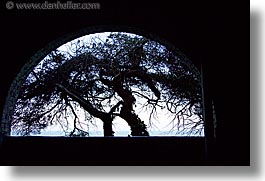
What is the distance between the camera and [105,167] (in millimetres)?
1978

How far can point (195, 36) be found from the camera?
2.31 meters

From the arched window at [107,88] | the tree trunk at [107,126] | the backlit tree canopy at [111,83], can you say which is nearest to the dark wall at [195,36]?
the arched window at [107,88]

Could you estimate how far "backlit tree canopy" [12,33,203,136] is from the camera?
4.52 meters

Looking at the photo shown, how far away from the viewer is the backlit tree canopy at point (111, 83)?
452 cm

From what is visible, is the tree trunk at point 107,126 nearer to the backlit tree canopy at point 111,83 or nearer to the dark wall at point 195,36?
the backlit tree canopy at point 111,83

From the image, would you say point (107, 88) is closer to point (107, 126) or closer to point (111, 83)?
point (111, 83)

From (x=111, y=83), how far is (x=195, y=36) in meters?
2.73

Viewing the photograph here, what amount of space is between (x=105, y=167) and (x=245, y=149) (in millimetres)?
850

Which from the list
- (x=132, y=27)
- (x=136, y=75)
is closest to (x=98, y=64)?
(x=136, y=75)

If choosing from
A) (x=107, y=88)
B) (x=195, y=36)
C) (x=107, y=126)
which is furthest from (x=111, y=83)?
(x=195, y=36)

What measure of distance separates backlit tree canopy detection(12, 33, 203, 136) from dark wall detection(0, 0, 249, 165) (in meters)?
2.11

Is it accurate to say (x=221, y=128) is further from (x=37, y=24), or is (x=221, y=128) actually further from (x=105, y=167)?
(x=37, y=24)

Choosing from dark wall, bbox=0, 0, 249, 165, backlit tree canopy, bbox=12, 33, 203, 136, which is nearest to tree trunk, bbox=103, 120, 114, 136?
backlit tree canopy, bbox=12, 33, 203, 136

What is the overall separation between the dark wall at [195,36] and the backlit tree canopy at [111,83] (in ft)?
6.93
